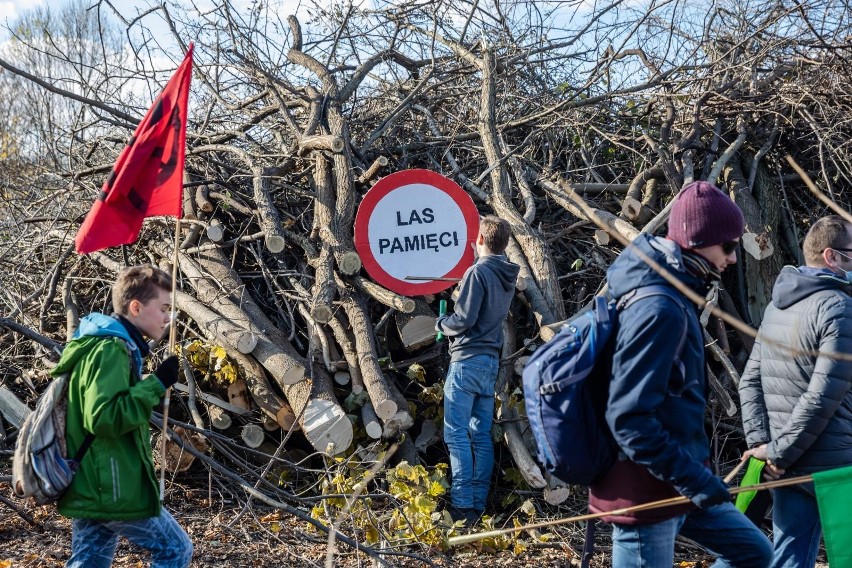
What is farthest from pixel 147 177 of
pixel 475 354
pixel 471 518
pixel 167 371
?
pixel 471 518

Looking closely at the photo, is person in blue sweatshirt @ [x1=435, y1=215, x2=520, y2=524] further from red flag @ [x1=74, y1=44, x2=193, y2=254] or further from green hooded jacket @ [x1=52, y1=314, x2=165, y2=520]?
green hooded jacket @ [x1=52, y1=314, x2=165, y2=520]

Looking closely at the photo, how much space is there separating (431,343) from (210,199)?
6.89ft

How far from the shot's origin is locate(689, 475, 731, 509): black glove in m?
2.76

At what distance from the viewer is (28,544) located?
5.09 metres

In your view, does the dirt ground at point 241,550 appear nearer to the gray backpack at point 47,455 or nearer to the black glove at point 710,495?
the gray backpack at point 47,455

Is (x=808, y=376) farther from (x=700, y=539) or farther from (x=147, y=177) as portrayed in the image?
(x=147, y=177)

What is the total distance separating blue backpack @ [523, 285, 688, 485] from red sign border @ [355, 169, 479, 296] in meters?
3.21

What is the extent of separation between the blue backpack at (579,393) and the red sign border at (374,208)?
3.21 m

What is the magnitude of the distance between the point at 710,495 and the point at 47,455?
2.38m

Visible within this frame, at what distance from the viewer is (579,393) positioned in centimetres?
282

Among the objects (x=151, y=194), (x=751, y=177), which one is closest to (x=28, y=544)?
(x=151, y=194)

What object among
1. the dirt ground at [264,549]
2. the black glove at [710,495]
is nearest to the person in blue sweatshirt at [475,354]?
the dirt ground at [264,549]

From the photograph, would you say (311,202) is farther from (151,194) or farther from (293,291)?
(151,194)

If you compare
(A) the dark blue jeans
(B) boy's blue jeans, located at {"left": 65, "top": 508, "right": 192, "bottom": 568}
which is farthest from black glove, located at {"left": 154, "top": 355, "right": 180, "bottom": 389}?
(A) the dark blue jeans
